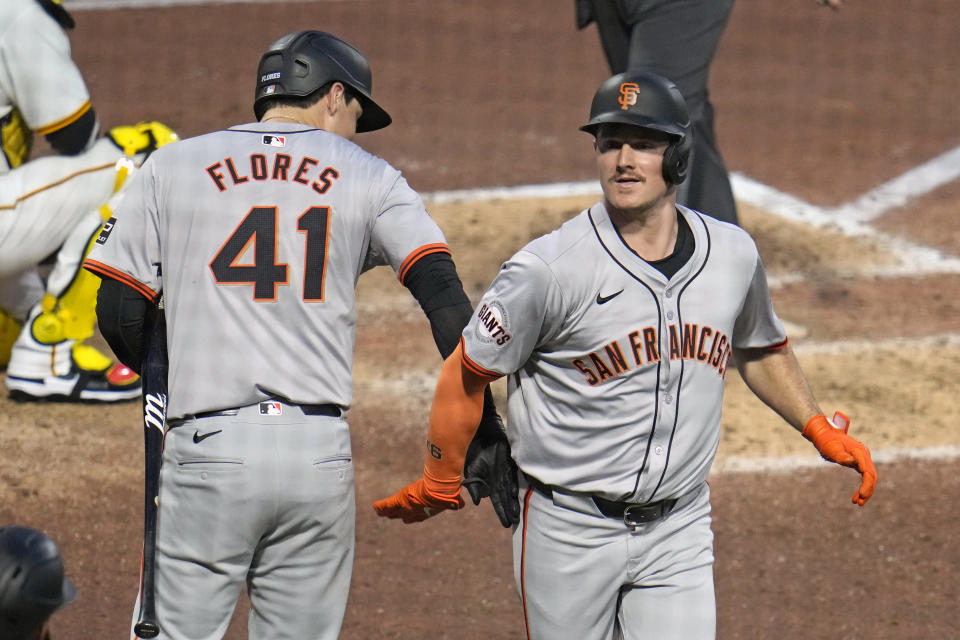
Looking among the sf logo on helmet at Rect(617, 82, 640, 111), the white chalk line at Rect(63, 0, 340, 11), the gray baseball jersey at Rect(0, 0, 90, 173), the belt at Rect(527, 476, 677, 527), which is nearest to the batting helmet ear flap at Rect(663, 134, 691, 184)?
the sf logo on helmet at Rect(617, 82, 640, 111)

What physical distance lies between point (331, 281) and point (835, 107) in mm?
7387

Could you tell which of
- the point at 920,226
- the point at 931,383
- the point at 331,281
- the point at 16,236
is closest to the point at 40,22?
the point at 16,236

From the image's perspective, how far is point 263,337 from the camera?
3.30 m

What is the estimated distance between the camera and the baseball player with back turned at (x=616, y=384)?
10.5 feet

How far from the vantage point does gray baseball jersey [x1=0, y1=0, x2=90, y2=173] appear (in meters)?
5.57

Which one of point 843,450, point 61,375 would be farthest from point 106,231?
point 61,375

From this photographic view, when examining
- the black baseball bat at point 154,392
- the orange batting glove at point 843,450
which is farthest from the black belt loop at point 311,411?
the orange batting glove at point 843,450

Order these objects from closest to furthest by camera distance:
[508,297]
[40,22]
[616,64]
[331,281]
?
1. [508,297]
2. [331,281]
3. [40,22]
4. [616,64]

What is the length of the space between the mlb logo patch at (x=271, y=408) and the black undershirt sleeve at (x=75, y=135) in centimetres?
295

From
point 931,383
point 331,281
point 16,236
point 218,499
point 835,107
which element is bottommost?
point 835,107

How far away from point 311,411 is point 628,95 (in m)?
1.06

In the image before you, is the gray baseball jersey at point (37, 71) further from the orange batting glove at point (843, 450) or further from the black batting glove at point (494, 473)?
the orange batting glove at point (843, 450)

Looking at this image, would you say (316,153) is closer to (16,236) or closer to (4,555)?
(4,555)

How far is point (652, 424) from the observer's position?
3.26 meters
